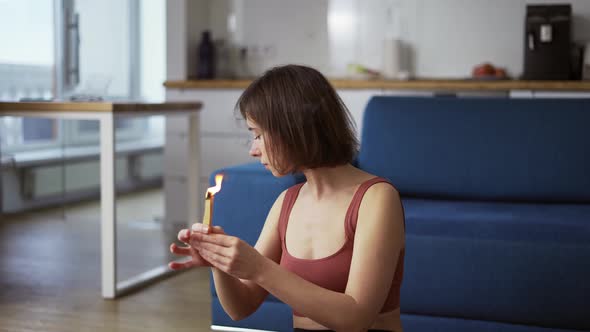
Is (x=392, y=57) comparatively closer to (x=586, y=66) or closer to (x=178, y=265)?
(x=586, y=66)

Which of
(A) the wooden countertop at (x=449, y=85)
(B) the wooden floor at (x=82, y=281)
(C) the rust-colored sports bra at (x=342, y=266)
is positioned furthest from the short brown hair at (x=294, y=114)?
(A) the wooden countertop at (x=449, y=85)

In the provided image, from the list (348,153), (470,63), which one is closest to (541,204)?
(348,153)

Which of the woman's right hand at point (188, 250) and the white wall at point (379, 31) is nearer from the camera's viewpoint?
the woman's right hand at point (188, 250)

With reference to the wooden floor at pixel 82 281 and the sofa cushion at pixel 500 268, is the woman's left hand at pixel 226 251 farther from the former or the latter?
the wooden floor at pixel 82 281

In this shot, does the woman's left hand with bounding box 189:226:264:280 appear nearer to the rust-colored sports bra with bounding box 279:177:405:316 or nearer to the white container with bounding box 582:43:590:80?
the rust-colored sports bra with bounding box 279:177:405:316

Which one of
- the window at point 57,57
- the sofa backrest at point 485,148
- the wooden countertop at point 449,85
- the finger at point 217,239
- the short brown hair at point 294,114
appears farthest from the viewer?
the window at point 57,57

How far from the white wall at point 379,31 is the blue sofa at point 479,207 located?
218 cm

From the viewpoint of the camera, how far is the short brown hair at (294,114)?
1.30 metres

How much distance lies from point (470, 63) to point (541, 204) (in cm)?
250

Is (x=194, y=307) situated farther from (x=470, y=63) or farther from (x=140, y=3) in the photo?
(x=140, y=3)

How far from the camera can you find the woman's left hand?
1148mm

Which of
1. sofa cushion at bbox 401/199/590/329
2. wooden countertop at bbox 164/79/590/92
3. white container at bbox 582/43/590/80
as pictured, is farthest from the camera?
white container at bbox 582/43/590/80

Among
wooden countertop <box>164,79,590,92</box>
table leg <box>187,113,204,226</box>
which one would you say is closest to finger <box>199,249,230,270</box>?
table leg <box>187,113,204,226</box>

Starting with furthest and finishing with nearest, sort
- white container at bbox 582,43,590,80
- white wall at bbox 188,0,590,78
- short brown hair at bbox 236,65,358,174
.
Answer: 1. white wall at bbox 188,0,590,78
2. white container at bbox 582,43,590,80
3. short brown hair at bbox 236,65,358,174
